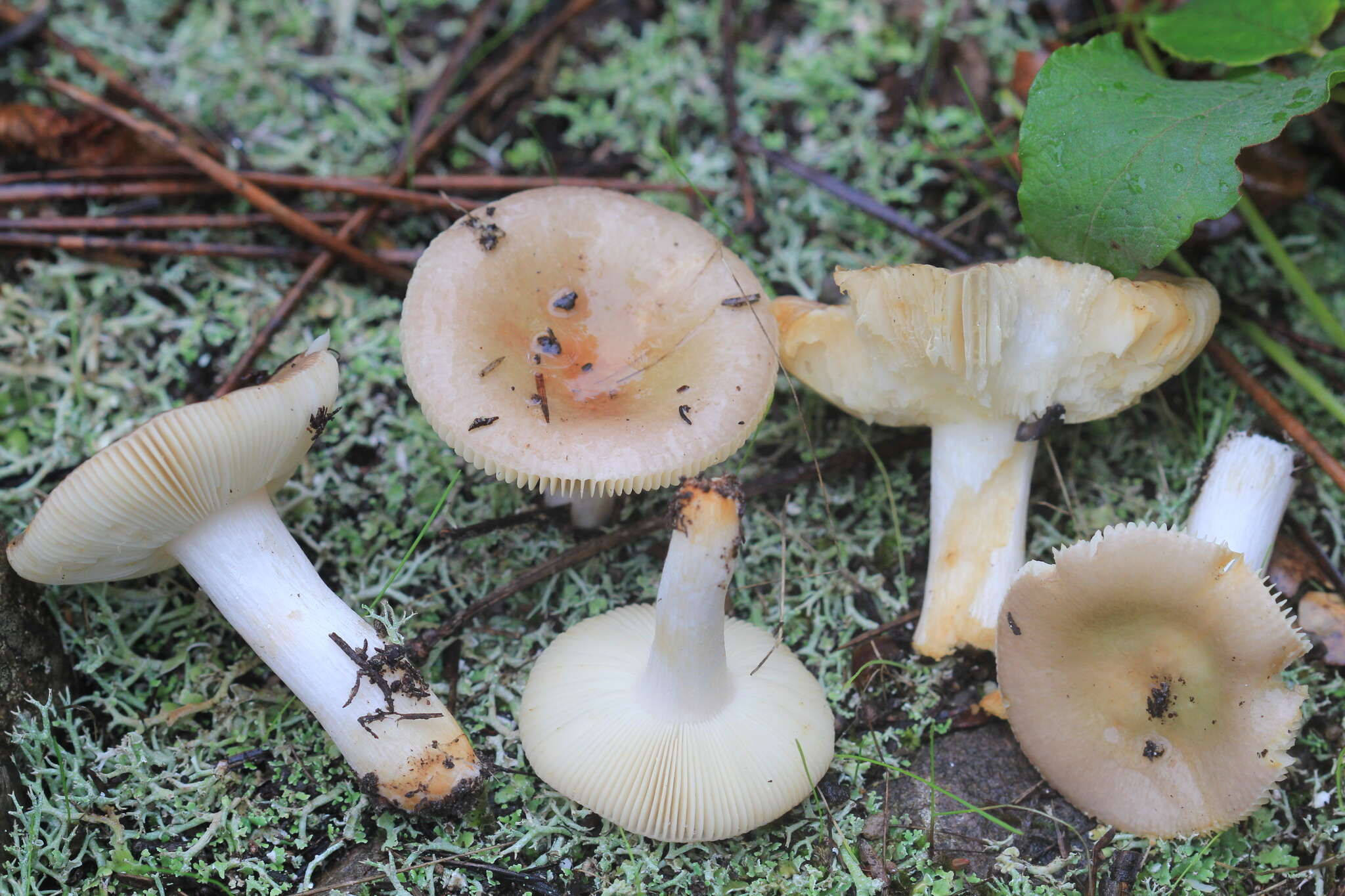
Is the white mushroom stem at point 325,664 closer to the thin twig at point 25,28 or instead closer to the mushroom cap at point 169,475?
the mushroom cap at point 169,475

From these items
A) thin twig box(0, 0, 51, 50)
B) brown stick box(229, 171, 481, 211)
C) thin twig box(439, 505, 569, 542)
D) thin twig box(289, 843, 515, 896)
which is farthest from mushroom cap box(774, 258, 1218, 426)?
thin twig box(0, 0, 51, 50)

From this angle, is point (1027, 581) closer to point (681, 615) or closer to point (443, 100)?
point (681, 615)

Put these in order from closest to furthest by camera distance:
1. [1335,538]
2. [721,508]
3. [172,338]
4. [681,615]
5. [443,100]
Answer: [721,508]
[681,615]
[1335,538]
[172,338]
[443,100]

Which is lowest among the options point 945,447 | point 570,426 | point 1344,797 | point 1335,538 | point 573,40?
point 1344,797

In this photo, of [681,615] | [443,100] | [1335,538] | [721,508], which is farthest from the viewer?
[443,100]

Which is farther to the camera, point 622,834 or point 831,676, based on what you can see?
point 831,676

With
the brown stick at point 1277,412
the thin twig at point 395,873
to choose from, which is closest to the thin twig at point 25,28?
the thin twig at point 395,873

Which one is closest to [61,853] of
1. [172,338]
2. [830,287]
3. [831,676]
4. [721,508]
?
[172,338]
